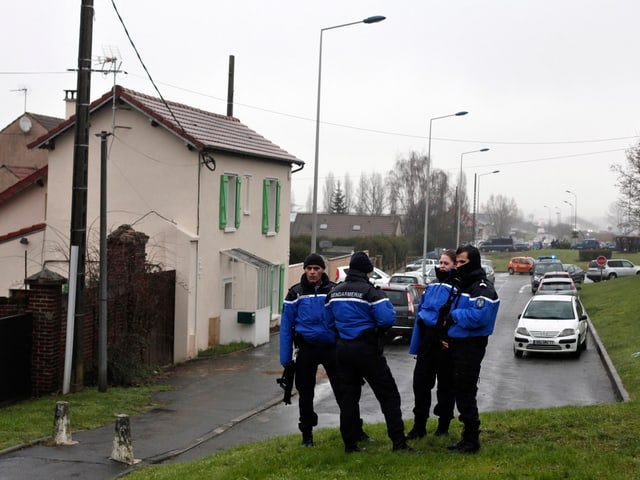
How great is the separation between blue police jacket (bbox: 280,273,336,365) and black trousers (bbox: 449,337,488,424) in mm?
1324

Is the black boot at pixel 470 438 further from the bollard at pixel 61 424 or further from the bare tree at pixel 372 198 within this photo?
the bare tree at pixel 372 198

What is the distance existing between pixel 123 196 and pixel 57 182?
7.53ft

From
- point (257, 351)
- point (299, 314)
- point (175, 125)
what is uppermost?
point (175, 125)

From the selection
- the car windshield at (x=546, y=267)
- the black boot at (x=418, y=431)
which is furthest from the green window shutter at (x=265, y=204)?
the car windshield at (x=546, y=267)

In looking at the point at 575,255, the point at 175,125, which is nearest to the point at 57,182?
the point at 175,125

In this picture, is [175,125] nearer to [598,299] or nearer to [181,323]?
[181,323]

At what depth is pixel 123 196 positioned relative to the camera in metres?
24.2

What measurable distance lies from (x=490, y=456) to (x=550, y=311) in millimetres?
16302

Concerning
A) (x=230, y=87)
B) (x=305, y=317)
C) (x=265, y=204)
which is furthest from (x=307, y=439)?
(x=230, y=87)

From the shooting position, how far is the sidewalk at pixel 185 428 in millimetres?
10117

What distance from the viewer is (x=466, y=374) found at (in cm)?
786

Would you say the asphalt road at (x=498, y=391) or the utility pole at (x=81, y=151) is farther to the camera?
the utility pole at (x=81, y=151)

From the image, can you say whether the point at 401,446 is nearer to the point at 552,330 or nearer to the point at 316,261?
the point at 316,261

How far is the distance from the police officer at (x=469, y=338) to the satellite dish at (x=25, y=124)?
4322 cm
